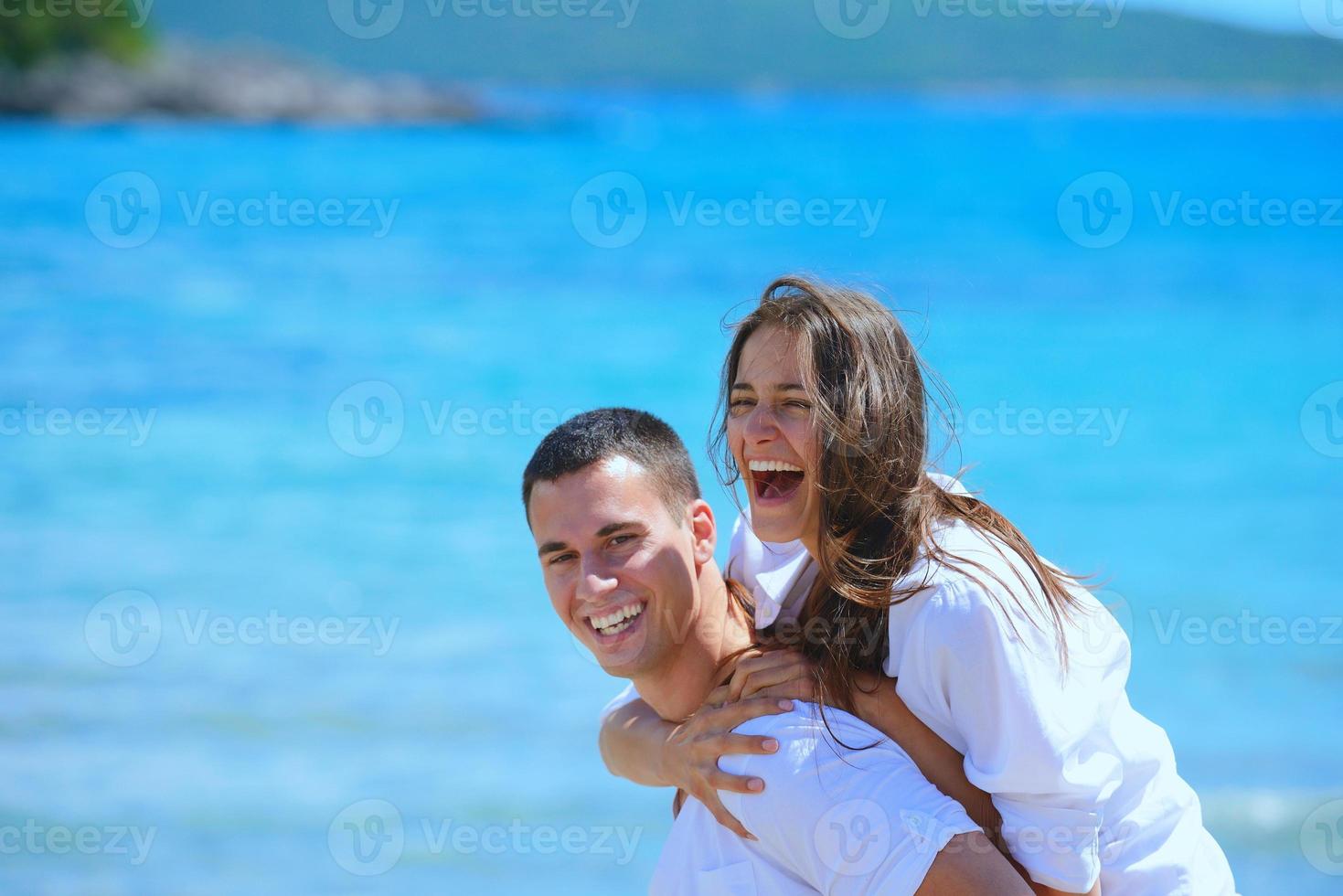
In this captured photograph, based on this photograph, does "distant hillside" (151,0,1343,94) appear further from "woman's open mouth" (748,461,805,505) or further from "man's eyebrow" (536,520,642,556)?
"woman's open mouth" (748,461,805,505)

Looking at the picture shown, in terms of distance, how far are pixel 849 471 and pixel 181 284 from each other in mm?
17171

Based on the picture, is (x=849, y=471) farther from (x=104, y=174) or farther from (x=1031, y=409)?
(x=104, y=174)

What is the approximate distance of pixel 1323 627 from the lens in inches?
349

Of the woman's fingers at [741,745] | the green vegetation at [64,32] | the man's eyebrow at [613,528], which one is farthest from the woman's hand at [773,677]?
the green vegetation at [64,32]

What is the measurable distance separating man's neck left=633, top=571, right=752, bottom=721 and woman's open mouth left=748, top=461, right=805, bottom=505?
0.38 metres

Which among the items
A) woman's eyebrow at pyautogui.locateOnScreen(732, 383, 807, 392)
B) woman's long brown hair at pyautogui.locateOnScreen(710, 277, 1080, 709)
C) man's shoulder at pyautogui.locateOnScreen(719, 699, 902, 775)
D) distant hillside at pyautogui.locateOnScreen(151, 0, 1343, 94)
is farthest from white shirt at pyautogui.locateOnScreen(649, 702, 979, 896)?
distant hillside at pyautogui.locateOnScreen(151, 0, 1343, 94)

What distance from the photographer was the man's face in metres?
3.21

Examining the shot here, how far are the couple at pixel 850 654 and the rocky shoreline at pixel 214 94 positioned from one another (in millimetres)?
34726

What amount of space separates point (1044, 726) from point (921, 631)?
29 centimetres

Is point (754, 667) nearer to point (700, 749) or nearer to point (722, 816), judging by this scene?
point (700, 749)

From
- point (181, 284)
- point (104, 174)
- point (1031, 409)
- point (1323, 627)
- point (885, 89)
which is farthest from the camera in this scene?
point (885, 89)

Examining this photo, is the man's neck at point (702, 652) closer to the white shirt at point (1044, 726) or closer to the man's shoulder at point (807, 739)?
the man's shoulder at point (807, 739)

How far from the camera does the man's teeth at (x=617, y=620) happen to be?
321 centimetres

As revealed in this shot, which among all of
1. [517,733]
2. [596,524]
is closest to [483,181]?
[517,733]
